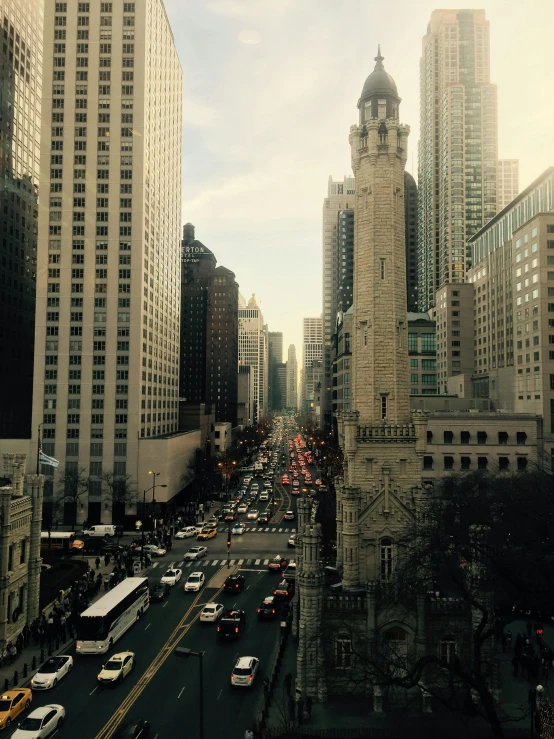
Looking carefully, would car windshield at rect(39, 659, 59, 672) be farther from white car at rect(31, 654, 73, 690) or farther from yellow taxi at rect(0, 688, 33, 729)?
yellow taxi at rect(0, 688, 33, 729)

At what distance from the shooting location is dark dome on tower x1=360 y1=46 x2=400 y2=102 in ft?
108

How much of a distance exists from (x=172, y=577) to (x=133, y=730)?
79.0 feet

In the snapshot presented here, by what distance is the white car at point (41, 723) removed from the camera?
22.1m

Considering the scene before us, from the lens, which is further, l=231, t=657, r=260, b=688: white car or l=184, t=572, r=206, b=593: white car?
l=184, t=572, r=206, b=593: white car

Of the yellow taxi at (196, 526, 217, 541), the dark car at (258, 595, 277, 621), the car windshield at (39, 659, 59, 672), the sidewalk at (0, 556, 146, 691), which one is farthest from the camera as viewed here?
the yellow taxi at (196, 526, 217, 541)

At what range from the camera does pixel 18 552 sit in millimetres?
35281

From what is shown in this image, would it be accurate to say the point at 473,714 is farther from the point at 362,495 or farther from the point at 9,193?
the point at 9,193

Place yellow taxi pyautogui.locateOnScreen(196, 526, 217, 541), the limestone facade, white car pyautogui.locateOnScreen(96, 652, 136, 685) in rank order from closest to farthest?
white car pyautogui.locateOnScreen(96, 652, 136, 685) < the limestone facade < yellow taxi pyautogui.locateOnScreen(196, 526, 217, 541)

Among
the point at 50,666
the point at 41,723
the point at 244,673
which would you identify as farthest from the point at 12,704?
the point at 244,673

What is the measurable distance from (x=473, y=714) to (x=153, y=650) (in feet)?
58.9

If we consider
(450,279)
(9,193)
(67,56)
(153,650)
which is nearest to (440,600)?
(153,650)

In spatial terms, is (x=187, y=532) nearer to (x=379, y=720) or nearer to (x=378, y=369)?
(x=378, y=369)

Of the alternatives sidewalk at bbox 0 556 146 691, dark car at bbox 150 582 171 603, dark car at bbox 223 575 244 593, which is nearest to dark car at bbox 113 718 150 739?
sidewalk at bbox 0 556 146 691

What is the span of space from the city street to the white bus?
591 millimetres
